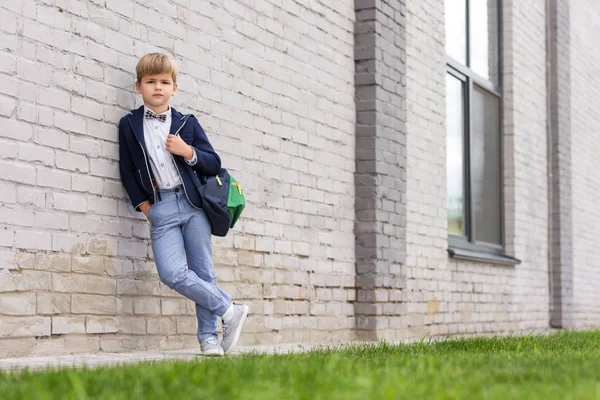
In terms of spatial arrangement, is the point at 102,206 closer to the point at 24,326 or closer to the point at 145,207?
the point at 145,207

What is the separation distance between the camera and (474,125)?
34.0ft

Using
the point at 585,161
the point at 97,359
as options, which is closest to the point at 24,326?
the point at 97,359

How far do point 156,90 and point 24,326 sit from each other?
4.49 ft

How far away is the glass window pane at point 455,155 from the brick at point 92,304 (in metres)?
5.02

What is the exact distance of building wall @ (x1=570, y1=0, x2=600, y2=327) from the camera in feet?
42.8

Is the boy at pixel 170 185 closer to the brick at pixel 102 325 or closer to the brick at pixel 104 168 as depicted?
the brick at pixel 104 168

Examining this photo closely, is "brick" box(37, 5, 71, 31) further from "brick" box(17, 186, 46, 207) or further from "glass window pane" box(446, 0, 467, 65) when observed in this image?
"glass window pane" box(446, 0, 467, 65)

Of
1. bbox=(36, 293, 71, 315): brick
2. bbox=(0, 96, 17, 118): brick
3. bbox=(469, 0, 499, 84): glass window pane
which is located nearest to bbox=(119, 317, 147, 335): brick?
bbox=(36, 293, 71, 315): brick

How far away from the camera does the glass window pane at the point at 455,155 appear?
9.48 metres

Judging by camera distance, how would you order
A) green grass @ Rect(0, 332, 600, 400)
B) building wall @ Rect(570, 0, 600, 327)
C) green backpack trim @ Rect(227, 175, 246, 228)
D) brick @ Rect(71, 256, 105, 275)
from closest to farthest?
green grass @ Rect(0, 332, 600, 400) < brick @ Rect(71, 256, 105, 275) < green backpack trim @ Rect(227, 175, 246, 228) < building wall @ Rect(570, 0, 600, 327)

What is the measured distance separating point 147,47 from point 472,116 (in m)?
5.60

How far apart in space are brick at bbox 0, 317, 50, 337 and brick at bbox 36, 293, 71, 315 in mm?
41

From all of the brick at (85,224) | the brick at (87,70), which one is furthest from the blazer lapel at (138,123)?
the brick at (85,224)

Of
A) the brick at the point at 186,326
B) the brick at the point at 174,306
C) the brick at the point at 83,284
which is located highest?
the brick at the point at 83,284
